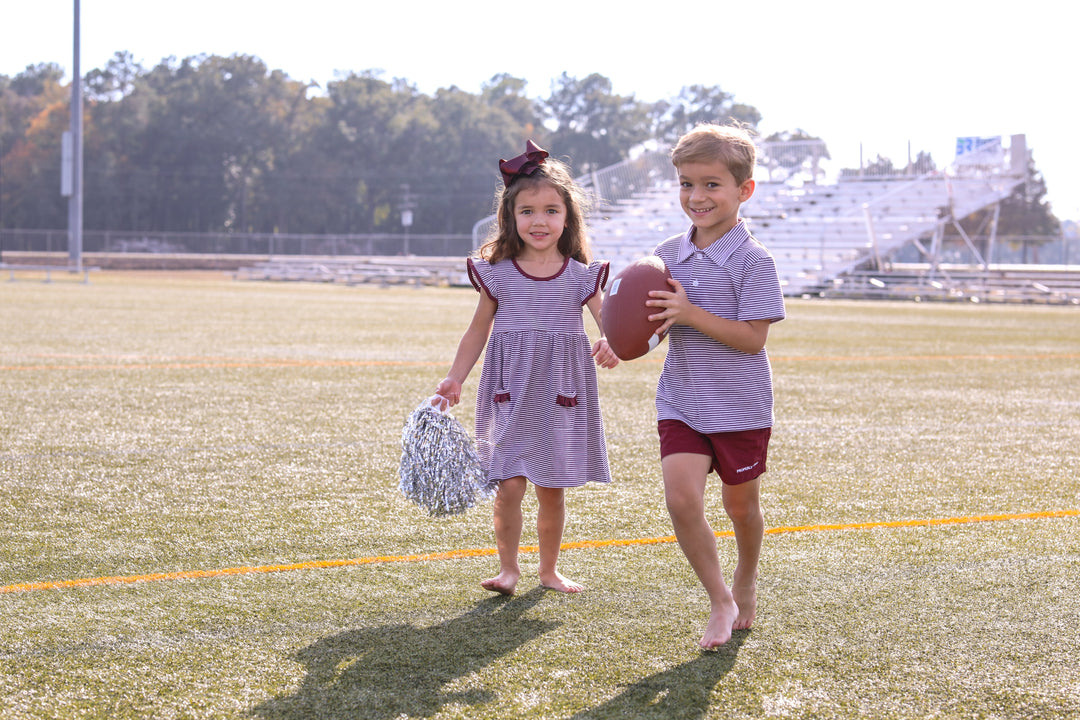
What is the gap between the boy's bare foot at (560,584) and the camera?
3504mm

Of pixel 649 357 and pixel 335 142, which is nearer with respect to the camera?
pixel 649 357

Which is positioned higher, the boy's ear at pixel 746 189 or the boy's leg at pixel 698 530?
the boy's ear at pixel 746 189

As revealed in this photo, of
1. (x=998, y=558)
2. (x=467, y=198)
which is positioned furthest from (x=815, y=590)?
(x=467, y=198)

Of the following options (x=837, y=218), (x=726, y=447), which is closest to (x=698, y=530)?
(x=726, y=447)

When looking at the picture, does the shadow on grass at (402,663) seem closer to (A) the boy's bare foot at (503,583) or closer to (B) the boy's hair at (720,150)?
(A) the boy's bare foot at (503,583)

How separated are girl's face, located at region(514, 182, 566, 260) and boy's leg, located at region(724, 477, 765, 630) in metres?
0.95

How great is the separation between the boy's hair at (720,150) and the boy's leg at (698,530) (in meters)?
0.74

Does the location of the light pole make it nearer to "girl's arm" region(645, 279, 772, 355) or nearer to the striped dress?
the striped dress

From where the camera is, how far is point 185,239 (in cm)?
5800

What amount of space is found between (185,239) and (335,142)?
18212 millimetres

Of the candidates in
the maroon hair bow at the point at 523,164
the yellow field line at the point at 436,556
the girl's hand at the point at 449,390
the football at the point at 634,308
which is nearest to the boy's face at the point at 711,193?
the football at the point at 634,308

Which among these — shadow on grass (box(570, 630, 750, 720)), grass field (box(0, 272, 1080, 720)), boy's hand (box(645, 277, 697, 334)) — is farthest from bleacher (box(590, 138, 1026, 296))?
shadow on grass (box(570, 630, 750, 720))

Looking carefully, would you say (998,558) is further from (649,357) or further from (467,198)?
(467,198)

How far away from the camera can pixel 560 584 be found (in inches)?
139
